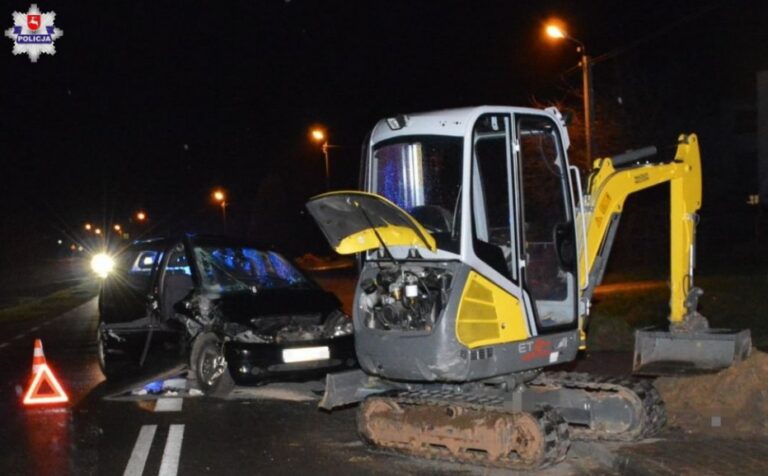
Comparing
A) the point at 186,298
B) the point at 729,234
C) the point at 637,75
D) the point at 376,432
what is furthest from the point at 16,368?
the point at 729,234

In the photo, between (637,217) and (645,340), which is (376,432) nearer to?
(645,340)

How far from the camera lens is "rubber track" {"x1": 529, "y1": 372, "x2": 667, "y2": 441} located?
848 cm

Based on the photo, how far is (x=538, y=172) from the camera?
862cm

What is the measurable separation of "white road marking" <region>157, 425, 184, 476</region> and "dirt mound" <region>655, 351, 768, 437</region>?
15.4ft

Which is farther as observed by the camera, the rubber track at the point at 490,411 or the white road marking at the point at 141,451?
the white road marking at the point at 141,451

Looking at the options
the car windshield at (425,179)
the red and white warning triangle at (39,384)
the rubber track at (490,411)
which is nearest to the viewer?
the rubber track at (490,411)

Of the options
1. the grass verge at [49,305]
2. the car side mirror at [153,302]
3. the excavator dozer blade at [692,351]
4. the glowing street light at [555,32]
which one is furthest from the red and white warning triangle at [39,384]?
the grass verge at [49,305]

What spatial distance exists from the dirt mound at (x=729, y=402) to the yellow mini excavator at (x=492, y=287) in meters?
0.20

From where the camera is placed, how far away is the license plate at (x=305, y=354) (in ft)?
37.1

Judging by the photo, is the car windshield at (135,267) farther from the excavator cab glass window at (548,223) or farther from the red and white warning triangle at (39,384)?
the excavator cab glass window at (548,223)

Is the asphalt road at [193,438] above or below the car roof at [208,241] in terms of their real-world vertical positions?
below

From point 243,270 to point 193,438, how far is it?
11.8 ft

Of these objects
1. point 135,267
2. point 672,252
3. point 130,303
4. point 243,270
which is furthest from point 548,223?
point 135,267

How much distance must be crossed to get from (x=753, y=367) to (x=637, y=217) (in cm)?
2424
